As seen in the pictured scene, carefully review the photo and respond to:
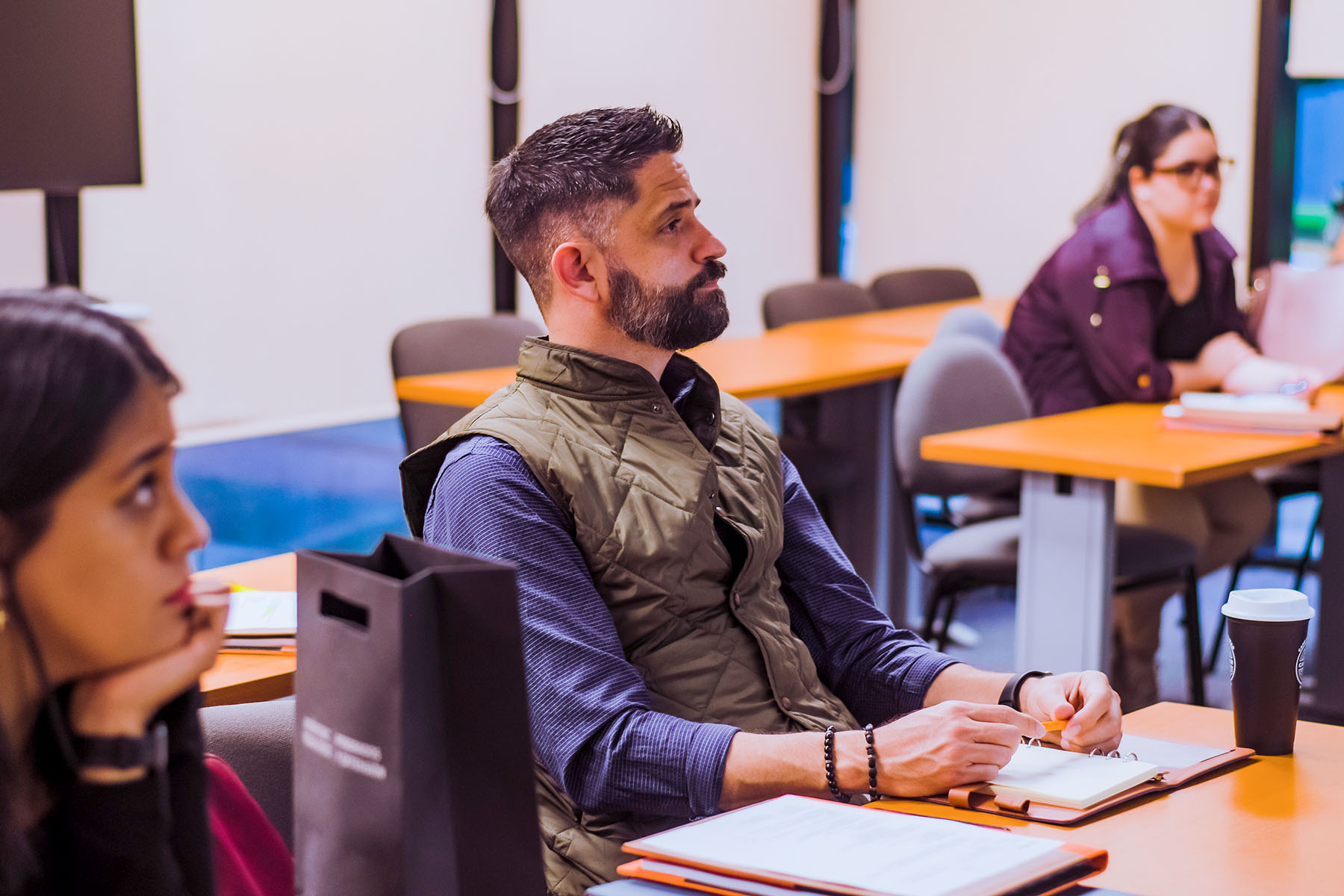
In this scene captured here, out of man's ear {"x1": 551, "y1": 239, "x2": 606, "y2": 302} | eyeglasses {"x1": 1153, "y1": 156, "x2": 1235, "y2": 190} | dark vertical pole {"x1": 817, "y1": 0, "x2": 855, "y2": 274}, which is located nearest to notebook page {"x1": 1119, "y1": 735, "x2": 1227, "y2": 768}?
man's ear {"x1": 551, "y1": 239, "x2": 606, "y2": 302}

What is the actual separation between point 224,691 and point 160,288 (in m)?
3.40

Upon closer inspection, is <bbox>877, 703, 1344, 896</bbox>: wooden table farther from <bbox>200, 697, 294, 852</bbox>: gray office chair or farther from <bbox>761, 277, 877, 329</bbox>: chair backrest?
<bbox>761, 277, 877, 329</bbox>: chair backrest

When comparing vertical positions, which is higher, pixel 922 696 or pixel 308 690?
pixel 308 690

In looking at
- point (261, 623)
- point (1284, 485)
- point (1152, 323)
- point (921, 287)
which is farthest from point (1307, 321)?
point (261, 623)

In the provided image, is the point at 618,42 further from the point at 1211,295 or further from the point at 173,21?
the point at 1211,295

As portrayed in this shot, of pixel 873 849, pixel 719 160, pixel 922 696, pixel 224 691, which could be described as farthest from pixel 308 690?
pixel 719 160

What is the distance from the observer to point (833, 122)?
7.35 metres

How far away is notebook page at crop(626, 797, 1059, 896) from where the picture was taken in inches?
43.5

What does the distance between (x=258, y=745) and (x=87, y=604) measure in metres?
0.79

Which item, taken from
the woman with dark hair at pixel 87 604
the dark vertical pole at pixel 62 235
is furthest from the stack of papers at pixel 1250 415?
the dark vertical pole at pixel 62 235

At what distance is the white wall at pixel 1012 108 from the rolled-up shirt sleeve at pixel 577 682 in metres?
5.08

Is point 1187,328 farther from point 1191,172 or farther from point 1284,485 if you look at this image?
point 1284,485

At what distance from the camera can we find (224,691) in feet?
5.75

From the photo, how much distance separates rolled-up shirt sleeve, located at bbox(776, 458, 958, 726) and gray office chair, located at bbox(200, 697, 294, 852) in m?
0.62
